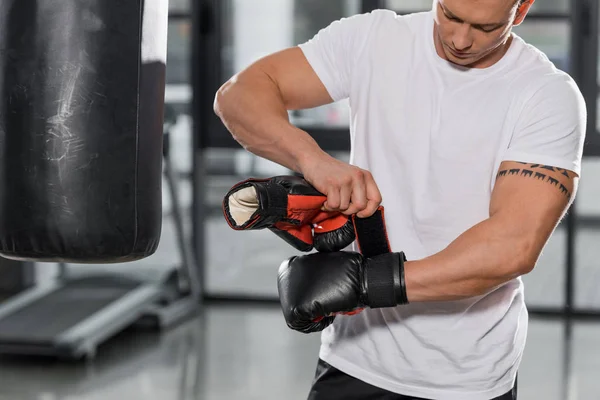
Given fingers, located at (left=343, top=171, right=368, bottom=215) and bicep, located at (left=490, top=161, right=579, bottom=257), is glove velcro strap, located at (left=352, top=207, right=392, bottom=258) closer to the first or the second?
fingers, located at (left=343, top=171, right=368, bottom=215)

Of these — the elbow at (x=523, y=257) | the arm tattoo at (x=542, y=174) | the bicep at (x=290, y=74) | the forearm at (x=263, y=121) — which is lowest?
the elbow at (x=523, y=257)

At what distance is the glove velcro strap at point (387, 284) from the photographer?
1499 millimetres

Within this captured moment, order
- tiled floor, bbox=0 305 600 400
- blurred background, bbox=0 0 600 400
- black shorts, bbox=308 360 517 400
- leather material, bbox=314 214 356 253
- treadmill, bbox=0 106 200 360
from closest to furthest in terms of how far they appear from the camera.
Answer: leather material, bbox=314 214 356 253
black shorts, bbox=308 360 517 400
tiled floor, bbox=0 305 600 400
blurred background, bbox=0 0 600 400
treadmill, bbox=0 106 200 360

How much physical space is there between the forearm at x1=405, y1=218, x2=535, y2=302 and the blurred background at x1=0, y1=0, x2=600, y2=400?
2143 millimetres

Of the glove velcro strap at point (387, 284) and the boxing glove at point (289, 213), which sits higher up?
the boxing glove at point (289, 213)

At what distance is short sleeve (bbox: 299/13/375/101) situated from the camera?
178 cm

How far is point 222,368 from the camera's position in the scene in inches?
154

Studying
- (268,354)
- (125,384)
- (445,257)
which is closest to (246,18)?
(268,354)

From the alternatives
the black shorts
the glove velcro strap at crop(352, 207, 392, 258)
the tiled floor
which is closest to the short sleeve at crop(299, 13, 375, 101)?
the glove velcro strap at crop(352, 207, 392, 258)

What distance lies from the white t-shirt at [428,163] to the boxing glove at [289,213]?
0.13m

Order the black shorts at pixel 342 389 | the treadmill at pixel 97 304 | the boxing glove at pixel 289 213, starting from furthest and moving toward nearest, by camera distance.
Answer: the treadmill at pixel 97 304 < the black shorts at pixel 342 389 < the boxing glove at pixel 289 213

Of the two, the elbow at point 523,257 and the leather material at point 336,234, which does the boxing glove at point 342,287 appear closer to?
the leather material at point 336,234

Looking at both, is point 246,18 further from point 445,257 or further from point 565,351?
point 445,257

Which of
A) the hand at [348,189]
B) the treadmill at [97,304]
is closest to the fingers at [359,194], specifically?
the hand at [348,189]
